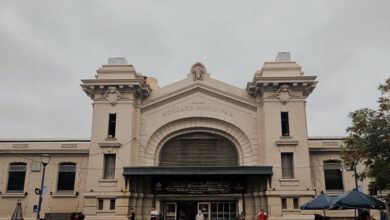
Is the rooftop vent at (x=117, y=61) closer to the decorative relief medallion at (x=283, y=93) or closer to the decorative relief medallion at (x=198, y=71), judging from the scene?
the decorative relief medallion at (x=198, y=71)

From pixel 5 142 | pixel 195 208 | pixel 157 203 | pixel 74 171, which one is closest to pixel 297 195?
pixel 195 208

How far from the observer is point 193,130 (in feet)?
101

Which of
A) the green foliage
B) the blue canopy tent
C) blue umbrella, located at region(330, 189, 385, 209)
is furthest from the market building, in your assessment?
blue umbrella, located at region(330, 189, 385, 209)

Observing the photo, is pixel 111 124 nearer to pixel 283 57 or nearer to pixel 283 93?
pixel 283 93

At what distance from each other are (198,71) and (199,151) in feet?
20.3

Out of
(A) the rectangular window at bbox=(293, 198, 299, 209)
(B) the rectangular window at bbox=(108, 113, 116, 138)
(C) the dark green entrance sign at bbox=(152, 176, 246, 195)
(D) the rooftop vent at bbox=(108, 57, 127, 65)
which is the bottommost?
(A) the rectangular window at bbox=(293, 198, 299, 209)

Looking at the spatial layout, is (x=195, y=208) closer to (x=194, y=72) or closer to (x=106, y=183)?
(x=106, y=183)

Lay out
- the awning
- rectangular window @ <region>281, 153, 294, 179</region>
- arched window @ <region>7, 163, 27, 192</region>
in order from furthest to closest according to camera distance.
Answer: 1. arched window @ <region>7, 163, 27, 192</region>
2. rectangular window @ <region>281, 153, 294, 179</region>
3. the awning

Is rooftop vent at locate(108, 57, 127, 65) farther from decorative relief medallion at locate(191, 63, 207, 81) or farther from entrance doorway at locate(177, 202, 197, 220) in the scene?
entrance doorway at locate(177, 202, 197, 220)

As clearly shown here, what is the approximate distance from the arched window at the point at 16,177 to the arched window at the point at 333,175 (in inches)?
914

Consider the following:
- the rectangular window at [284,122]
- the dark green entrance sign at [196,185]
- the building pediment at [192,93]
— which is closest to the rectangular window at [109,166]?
the dark green entrance sign at [196,185]

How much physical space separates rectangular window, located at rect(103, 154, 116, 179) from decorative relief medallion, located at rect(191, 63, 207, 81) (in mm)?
8672

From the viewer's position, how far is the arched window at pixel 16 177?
3134 cm

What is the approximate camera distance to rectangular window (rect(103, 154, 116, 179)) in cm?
2920
